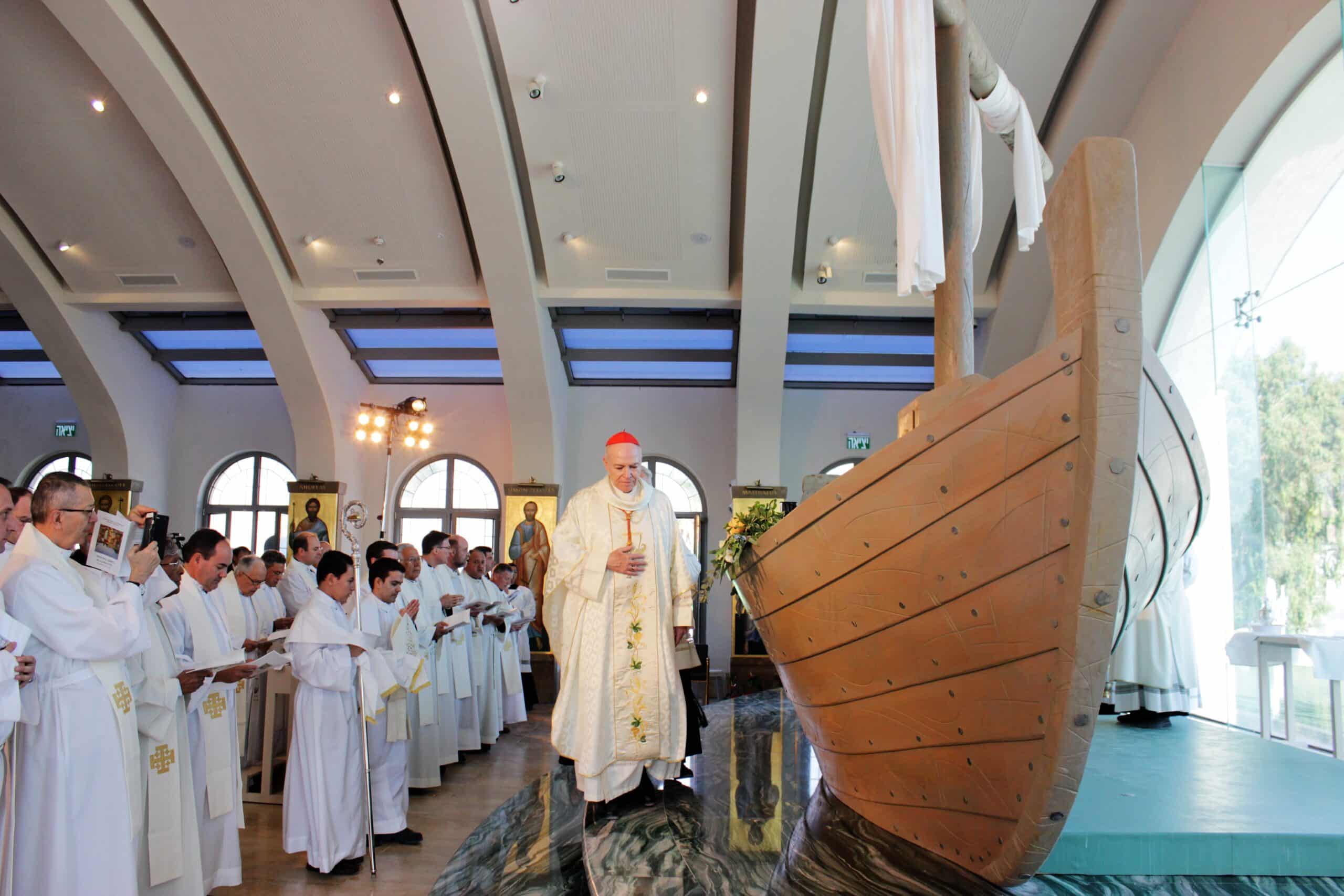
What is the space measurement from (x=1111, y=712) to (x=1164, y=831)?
421cm

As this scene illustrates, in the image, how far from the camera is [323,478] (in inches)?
506

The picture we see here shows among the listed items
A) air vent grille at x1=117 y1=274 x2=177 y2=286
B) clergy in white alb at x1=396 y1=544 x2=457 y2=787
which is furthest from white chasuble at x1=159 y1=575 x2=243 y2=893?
air vent grille at x1=117 y1=274 x2=177 y2=286

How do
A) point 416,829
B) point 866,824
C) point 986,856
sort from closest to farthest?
1. point 986,856
2. point 866,824
3. point 416,829

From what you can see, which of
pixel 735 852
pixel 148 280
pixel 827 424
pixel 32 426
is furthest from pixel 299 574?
pixel 32 426

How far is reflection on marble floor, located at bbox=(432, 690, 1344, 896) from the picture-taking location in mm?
3086

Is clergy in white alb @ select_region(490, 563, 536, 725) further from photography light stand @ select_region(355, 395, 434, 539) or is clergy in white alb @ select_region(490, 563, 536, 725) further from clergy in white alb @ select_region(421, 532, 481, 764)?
photography light stand @ select_region(355, 395, 434, 539)

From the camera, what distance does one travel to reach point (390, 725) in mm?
5496

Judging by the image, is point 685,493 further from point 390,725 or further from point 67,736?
point 67,736

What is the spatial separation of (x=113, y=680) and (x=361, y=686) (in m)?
1.42

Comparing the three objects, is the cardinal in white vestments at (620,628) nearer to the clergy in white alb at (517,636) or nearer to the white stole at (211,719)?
the white stole at (211,719)

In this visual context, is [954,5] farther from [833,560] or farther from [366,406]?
[366,406]

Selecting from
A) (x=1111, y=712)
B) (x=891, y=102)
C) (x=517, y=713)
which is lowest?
(x=517, y=713)

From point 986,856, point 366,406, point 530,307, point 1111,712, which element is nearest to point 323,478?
point 366,406

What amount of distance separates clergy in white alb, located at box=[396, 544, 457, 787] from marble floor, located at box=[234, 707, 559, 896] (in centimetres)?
18
